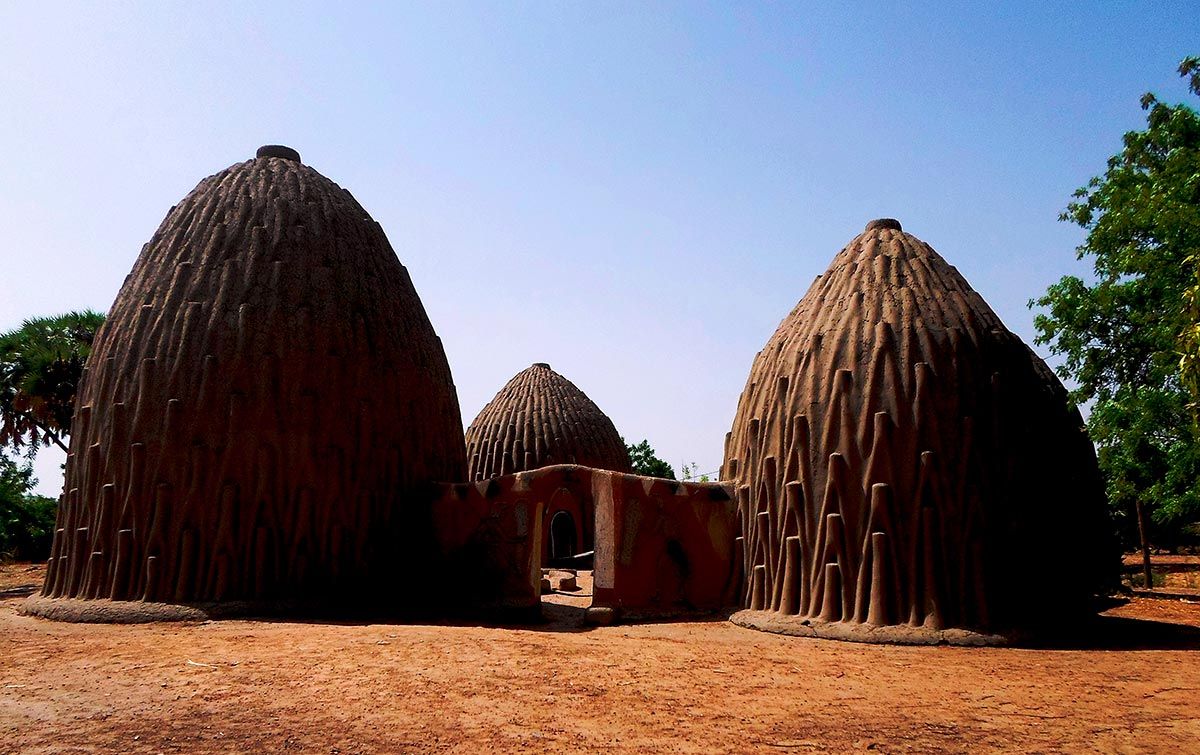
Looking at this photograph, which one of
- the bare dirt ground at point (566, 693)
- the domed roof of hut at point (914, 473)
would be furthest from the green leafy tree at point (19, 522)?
the domed roof of hut at point (914, 473)

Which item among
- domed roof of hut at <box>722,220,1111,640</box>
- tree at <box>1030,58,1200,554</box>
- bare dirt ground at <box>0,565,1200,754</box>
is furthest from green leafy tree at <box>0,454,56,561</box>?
tree at <box>1030,58,1200,554</box>

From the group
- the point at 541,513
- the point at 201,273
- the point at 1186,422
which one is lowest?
the point at 541,513

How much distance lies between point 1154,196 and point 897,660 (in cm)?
→ 722

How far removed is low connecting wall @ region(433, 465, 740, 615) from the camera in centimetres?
974

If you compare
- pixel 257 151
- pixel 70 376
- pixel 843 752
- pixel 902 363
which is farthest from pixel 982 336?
pixel 70 376

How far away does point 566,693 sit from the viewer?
530 centimetres

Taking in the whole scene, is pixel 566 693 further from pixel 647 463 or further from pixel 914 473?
pixel 647 463

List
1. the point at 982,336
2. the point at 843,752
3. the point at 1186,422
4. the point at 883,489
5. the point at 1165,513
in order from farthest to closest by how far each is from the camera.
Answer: the point at 1165,513 < the point at 1186,422 < the point at 982,336 < the point at 883,489 < the point at 843,752

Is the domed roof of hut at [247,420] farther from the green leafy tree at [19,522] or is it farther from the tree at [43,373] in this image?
the green leafy tree at [19,522]

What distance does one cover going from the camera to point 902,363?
8.43 m

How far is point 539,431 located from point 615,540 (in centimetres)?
812

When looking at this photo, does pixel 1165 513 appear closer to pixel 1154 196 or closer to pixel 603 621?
pixel 1154 196

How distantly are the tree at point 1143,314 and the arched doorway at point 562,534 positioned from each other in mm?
10691

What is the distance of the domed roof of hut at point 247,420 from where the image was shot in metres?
9.21
